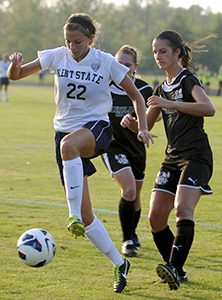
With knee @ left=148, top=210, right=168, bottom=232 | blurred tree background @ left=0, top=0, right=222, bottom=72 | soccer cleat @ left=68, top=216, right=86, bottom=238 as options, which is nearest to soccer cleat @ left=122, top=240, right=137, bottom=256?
knee @ left=148, top=210, right=168, bottom=232

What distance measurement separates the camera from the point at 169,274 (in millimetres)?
3627

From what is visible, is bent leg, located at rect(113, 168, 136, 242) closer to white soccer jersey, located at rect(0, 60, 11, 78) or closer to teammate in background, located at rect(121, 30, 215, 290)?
teammate in background, located at rect(121, 30, 215, 290)

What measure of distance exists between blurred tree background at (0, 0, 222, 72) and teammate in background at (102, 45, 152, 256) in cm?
6556

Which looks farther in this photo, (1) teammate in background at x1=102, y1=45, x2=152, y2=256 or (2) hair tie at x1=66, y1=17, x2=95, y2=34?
(1) teammate in background at x1=102, y1=45, x2=152, y2=256

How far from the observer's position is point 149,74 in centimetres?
7019

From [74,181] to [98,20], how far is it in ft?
230

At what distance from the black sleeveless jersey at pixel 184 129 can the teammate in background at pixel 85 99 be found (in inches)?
12.1

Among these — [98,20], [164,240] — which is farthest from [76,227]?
[98,20]

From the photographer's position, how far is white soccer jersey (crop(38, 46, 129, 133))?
4.02 metres

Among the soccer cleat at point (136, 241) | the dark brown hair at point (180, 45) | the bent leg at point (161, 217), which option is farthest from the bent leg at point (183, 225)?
the soccer cleat at point (136, 241)

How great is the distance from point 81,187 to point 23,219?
238 cm

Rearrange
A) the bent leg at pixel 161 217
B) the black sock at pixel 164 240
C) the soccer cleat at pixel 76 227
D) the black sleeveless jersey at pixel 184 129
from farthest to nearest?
the black sock at pixel 164 240, the bent leg at pixel 161 217, the black sleeveless jersey at pixel 184 129, the soccer cleat at pixel 76 227

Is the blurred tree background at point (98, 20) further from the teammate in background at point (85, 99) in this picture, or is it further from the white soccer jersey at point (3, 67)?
the teammate in background at point (85, 99)

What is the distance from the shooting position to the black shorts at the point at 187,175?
396cm
